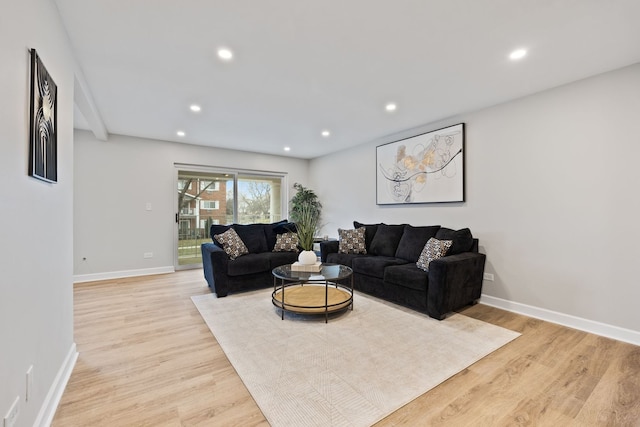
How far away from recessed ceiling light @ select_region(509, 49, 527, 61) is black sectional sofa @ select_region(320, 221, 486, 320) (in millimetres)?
1870

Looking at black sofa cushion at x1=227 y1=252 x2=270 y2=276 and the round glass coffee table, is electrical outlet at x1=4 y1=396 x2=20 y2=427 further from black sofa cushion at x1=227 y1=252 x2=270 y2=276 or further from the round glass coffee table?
black sofa cushion at x1=227 y1=252 x2=270 y2=276

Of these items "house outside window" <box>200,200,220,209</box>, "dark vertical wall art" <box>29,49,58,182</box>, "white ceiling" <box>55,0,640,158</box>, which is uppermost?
"white ceiling" <box>55,0,640,158</box>

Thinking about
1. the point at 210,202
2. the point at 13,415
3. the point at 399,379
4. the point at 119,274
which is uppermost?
the point at 210,202

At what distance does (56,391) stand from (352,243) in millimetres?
3448

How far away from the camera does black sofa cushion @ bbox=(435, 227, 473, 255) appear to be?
3.30 metres

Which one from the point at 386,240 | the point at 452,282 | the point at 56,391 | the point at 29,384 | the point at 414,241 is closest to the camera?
the point at 29,384

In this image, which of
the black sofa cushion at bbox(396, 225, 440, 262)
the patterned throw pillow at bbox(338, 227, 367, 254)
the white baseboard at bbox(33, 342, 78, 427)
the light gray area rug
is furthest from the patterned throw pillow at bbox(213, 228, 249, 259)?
the black sofa cushion at bbox(396, 225, 440, 262)

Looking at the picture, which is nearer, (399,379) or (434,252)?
(399,379)

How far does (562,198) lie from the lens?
113 inches

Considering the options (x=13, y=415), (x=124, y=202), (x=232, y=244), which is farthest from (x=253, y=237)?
(x=13, y=415)

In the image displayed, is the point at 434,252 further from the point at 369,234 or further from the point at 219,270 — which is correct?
the point at 219,270

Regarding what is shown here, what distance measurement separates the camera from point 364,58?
241cm

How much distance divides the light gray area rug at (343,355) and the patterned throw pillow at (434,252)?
56 centimetres

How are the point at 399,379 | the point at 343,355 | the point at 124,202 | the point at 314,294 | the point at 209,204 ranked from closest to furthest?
the point at 399,379 < the point at 343,355 < the point at 314,294 < the point at 124,202 < the point at 209,204
